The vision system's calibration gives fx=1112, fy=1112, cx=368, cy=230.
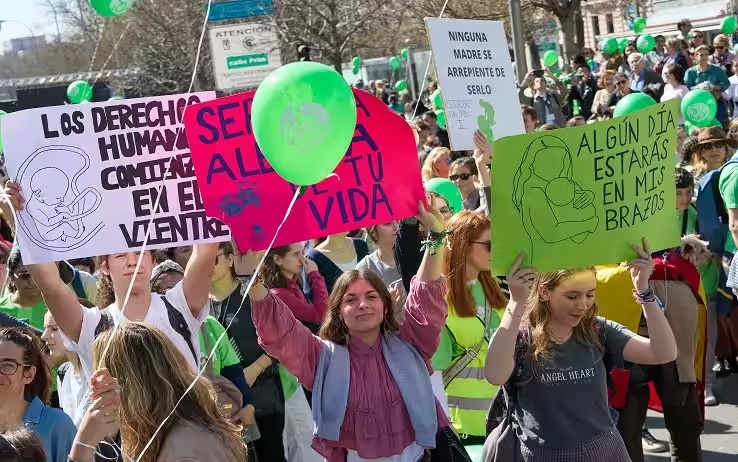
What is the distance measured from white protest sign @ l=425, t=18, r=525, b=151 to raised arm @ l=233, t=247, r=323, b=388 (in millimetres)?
2283

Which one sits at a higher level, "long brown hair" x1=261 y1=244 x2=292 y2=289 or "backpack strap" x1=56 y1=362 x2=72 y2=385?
"long brown hair" x1=261 y1=244 x2=292 y2=289

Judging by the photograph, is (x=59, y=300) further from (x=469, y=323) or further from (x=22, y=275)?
(x=469, y=323)

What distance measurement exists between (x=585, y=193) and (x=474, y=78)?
2.54m

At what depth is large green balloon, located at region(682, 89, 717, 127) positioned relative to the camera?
35.4ft

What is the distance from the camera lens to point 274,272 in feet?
19.2

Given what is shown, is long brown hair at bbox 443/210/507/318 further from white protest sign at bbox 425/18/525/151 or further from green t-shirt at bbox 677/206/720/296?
green t-shirt at bbox 677/206/720/296

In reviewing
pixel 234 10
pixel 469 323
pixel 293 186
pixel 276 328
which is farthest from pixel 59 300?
pixel 234 10

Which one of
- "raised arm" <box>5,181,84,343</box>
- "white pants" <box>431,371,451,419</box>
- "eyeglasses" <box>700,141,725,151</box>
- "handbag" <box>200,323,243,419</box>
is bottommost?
"white pants" <box>431,371,451,419</box>

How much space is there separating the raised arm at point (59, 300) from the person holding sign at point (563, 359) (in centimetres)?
158

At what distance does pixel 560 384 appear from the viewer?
4.18 metres

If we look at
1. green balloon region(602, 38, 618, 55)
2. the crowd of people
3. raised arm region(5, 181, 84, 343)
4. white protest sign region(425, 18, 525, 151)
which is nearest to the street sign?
green balloon region(602, 38, 618, 55)

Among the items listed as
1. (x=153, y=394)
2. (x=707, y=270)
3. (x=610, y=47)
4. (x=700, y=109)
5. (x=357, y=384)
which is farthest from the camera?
(x=610, y=47)

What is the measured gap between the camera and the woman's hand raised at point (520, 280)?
4.04 m

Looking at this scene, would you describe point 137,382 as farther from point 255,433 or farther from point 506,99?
point 506,99
